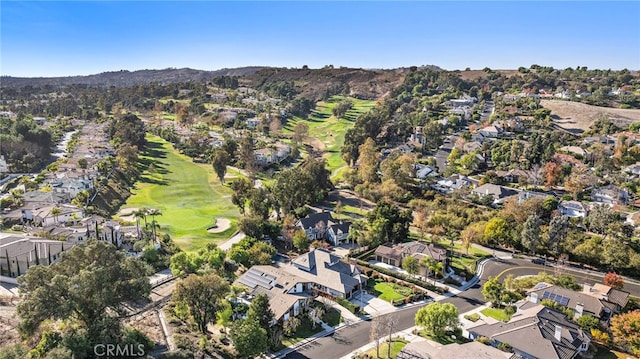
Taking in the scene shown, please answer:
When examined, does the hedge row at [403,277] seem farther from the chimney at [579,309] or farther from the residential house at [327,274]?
the chimney at [579,309]

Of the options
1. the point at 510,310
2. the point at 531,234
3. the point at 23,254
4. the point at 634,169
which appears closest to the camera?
the point at 510,310

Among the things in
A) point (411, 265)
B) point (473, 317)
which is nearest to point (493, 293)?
point (473, 317)

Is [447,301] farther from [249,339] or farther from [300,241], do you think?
[249,339]

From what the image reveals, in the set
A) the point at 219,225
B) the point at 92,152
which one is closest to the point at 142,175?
the point at 92,152

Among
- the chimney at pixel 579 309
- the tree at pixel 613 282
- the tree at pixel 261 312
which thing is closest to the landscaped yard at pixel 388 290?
the tree at pixel 261 312

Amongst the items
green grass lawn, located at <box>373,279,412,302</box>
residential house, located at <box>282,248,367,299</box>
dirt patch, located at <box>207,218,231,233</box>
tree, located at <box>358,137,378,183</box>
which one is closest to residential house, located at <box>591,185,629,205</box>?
tree, located at <box>358,137,378,183</box>

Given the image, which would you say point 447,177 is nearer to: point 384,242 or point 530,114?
point 384,242
